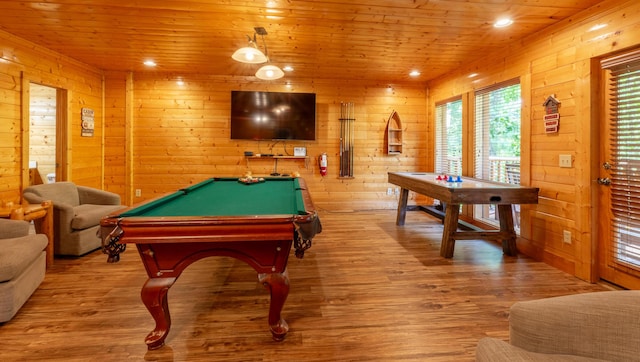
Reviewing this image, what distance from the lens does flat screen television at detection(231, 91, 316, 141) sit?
535cm

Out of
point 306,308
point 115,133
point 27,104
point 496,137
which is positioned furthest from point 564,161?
point 115,133

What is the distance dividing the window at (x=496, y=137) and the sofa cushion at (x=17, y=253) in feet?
15.4

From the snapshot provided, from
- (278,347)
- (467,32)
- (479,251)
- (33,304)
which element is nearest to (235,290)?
(278,347)

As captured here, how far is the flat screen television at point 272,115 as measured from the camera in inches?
211

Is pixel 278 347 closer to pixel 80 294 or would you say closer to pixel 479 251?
pixel 80 294

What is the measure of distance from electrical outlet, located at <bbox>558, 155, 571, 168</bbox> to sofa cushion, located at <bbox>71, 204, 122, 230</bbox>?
4838mm

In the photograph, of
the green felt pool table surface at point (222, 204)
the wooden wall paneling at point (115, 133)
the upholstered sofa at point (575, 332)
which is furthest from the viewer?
the wooden wall paneling at point (115, 133)

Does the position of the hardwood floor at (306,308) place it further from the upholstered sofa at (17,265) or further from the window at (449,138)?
the window at (449,138)

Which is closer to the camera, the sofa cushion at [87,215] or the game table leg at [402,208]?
the sofa cushion at [87,215]

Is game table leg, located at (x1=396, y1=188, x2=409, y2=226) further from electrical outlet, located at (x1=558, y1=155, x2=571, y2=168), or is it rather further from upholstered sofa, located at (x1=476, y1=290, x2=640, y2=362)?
upholstered sofa, located at (x1=476, y1=290, x2=640, y2=362)

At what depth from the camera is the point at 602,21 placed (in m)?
2.63


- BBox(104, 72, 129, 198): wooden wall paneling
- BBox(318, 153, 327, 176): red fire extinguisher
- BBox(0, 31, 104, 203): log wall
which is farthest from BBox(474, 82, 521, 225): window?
BBox(0, 31, 104, 203): log wall

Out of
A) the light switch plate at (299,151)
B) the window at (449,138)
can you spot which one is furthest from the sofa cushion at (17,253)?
the window at (449,138)

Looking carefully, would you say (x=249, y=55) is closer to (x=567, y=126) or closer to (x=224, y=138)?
(x=224, y=138)
